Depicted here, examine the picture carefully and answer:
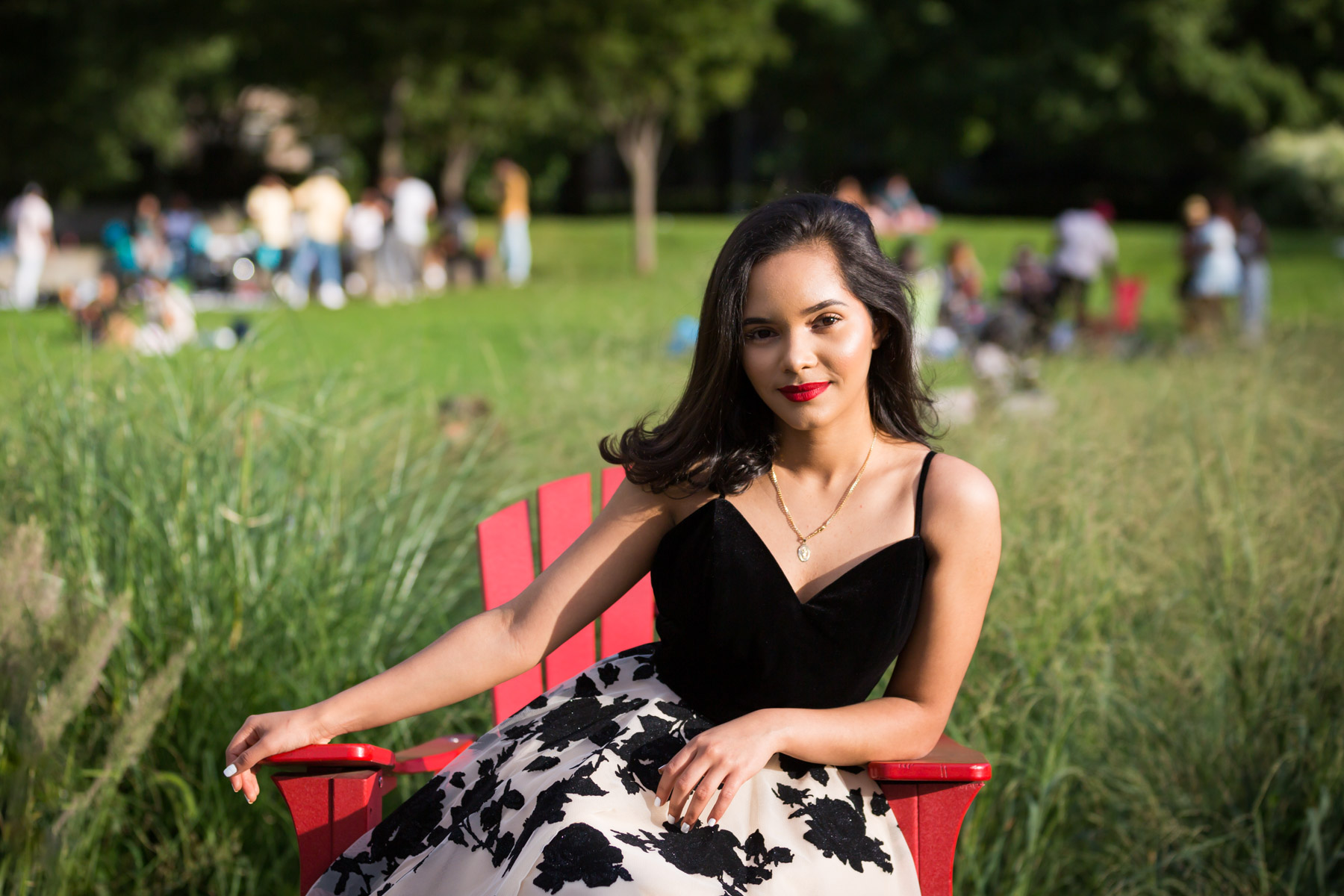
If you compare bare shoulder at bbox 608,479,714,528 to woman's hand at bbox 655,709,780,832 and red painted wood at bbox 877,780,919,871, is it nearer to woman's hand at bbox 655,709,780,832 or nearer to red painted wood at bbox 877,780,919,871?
woman's hand at bbox 655,709,780,832

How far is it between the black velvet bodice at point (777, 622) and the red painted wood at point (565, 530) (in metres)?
0.67

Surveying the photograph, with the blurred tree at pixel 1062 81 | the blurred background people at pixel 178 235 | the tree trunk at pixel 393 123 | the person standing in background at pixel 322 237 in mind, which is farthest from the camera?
the blurred tree at pixel 1062 81

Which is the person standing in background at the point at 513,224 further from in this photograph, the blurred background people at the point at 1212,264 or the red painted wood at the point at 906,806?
the red painted wood at the point at 906,806

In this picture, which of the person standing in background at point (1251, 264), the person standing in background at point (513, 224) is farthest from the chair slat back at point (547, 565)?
the person standing in background at point (513, 224)

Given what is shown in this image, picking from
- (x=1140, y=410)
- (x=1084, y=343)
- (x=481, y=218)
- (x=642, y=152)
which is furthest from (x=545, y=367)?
(x=481, y=218)

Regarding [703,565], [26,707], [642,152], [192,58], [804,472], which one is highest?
[192,58]

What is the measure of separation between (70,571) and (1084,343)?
277 inches

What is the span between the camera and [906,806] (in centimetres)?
194

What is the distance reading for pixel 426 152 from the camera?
31.0m

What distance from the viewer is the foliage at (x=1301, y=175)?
2359 cm

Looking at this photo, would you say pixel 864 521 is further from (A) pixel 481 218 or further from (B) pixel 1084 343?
(A) pixel 481 218

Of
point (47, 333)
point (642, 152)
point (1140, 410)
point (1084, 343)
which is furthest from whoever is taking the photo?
point (642, 152)

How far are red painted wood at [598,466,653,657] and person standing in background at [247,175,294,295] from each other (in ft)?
44.2

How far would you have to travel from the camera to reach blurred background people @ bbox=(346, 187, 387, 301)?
1672cm
